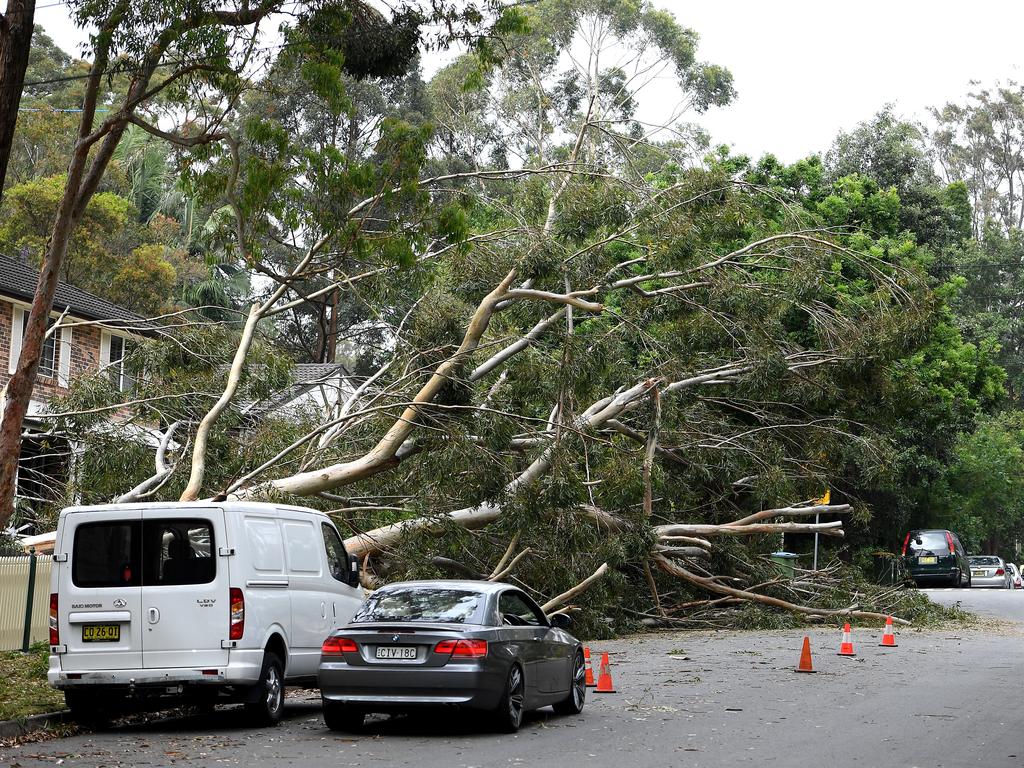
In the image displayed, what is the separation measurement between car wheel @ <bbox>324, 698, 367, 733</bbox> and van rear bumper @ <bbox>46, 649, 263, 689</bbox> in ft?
2.39

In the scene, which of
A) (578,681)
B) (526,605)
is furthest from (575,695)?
(526,605)

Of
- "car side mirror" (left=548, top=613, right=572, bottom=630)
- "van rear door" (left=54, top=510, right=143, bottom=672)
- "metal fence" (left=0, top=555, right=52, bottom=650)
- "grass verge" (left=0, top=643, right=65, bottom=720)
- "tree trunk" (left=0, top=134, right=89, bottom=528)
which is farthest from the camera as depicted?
"metal fence" (left=0, top=555, right=52, bottom=650)

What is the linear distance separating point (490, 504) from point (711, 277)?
6674 mm

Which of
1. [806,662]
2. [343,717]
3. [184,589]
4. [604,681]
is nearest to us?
[343,717]

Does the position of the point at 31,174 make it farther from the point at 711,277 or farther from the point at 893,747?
Result: the point at 893,747

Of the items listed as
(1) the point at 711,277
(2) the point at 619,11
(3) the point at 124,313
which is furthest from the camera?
(2) the point at 619,11

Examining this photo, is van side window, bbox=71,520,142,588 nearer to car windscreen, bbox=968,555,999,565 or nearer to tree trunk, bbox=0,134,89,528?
tree trunk, bbox=0,134,89,528

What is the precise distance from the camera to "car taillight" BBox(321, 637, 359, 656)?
33.1ft

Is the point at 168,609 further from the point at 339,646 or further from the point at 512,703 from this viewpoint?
the point at 512,703

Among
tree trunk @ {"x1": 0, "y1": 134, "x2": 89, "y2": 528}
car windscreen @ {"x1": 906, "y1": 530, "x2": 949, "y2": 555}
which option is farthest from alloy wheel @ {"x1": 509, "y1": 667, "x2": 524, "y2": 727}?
car windscreen @ {"x1": 906, "y1": 530, "x2": 949, "y2": 555}

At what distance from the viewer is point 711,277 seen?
2248 cm

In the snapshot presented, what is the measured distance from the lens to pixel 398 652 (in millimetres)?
9953

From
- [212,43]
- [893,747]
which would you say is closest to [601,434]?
[212,43]

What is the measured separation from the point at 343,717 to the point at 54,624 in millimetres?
2716
